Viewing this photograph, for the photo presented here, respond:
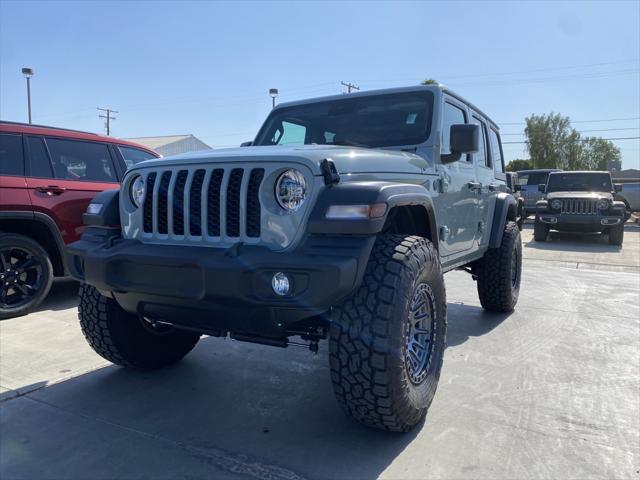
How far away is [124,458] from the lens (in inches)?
90.4

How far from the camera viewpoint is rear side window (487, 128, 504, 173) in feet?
16.8

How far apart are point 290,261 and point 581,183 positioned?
12.6 m

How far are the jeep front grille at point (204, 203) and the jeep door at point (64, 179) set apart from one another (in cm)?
288

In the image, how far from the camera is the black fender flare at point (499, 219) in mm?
4642

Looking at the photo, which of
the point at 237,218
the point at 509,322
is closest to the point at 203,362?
the point at 237,218

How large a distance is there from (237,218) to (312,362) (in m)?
1.66

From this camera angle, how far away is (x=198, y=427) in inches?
102

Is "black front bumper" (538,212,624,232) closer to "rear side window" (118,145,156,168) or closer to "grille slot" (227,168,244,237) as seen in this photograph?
"rear side window" (118,145,156,168)

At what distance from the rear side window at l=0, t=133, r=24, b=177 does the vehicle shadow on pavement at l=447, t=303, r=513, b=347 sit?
4333 millimetres

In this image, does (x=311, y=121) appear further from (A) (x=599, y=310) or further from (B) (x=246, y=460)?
(A) (x=599, y=310)

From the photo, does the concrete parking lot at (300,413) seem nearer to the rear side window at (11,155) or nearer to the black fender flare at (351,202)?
the black fender flare at (351,202)

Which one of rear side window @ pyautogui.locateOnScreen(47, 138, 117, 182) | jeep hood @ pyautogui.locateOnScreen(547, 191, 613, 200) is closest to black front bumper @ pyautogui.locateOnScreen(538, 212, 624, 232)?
jeep hood @ pyautogui.locateOnScreen(547, 191, 613, 200)

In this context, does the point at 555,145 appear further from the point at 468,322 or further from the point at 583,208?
the point at 468,322

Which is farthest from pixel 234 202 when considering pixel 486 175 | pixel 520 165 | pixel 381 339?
pixel 520 165
